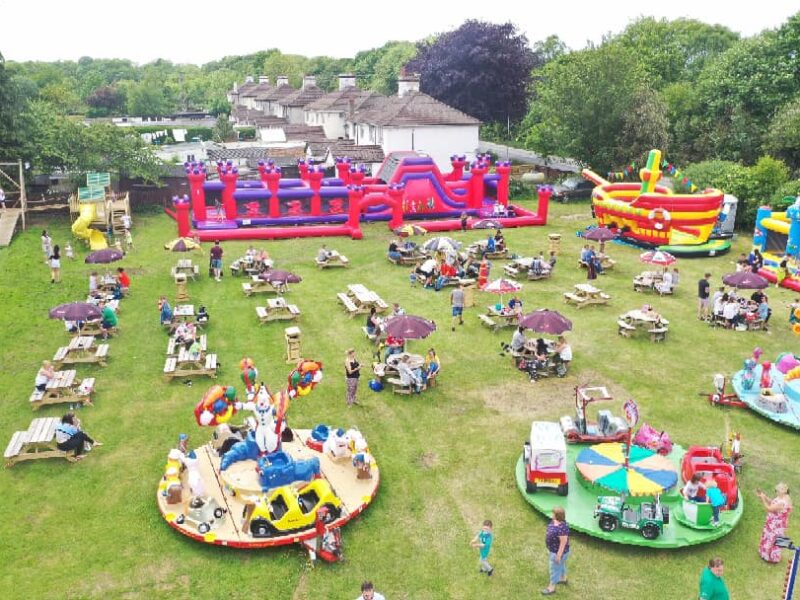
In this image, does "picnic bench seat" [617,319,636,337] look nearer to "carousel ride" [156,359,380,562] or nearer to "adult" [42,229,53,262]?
"carousel ride" [156,359,380,562]

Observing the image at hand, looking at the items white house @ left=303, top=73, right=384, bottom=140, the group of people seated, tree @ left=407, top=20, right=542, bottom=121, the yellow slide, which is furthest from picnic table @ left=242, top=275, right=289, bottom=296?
tree @ left=407, top=20, right=542, bottom=121

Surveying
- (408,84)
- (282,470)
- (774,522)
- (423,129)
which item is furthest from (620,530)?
(408,84)

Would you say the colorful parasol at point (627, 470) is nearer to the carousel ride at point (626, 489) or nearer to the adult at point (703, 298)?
the carousel ride at point (626, 489)

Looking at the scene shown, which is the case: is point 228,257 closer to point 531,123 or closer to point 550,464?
point 550,464

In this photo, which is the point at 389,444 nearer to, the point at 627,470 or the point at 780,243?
the point at 627,470

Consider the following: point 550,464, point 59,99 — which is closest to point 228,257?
point 550,464

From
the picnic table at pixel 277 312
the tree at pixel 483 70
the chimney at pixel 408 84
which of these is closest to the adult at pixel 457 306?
the picnic table at pixel 277 312
